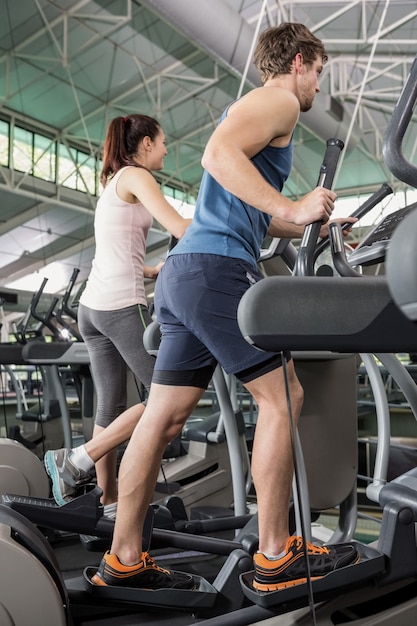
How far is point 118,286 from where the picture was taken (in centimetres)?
219

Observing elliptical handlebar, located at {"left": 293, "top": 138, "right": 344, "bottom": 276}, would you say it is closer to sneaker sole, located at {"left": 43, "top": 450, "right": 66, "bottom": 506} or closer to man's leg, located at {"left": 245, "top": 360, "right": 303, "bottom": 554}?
man's leg, located at {"left": 245, "top": 360, "right": 303, "bottom": 554}

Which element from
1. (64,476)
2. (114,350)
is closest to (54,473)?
(64,476)

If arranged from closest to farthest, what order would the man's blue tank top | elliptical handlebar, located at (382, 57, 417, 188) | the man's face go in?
elliptical handlebar, located at (382, 57, 417, 188)
the man's blue tank top
the man's face

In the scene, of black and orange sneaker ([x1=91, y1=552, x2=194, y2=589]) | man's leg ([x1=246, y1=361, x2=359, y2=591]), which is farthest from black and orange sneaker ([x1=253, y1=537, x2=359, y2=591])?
black and orange sneaker ([x1=91, y1=552, x2=194, y2=589])

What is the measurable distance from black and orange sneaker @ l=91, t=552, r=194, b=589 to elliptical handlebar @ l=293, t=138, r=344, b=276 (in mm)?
830

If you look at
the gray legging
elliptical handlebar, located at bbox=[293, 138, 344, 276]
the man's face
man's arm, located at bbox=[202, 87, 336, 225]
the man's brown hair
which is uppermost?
the man's brown hair

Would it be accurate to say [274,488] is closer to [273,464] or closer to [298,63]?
[273,464]

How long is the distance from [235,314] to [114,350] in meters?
1.00

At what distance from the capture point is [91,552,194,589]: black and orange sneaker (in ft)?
4.96

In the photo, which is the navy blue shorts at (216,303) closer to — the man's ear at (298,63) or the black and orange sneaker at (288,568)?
the black and orange sneaker at (288,568)

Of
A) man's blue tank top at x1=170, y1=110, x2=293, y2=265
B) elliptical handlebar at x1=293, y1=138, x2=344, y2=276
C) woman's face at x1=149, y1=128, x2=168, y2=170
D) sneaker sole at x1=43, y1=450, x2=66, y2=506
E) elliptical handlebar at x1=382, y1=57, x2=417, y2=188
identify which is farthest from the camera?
woman's face at x1=149, y1=128, x2=168, y2=170

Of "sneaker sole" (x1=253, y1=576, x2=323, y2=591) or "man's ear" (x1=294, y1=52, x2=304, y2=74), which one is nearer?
"sneaker sole" (x1=253, y1=576, x2=323, y2=591)

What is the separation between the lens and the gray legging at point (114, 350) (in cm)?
213

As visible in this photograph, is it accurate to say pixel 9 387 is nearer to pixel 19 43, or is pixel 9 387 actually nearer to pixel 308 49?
pixel 19 43
